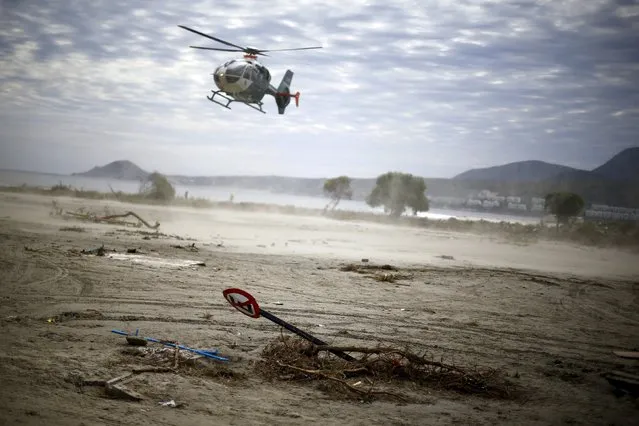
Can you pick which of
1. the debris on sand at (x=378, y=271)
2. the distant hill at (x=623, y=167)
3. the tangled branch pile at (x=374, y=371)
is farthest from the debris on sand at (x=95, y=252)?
A: the distant hill at (x=623, y=167)

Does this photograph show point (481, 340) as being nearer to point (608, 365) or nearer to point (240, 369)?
point (608, 365)

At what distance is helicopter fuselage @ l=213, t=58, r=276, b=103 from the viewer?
64.2ft

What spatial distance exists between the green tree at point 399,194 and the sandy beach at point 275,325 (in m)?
35.5

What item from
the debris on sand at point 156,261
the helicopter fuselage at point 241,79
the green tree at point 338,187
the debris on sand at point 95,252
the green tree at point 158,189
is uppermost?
the helicopter fuselage at point 241,79

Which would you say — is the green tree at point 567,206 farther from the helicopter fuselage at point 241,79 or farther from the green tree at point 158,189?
the green tree at point 158,189

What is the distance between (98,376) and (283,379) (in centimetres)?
256

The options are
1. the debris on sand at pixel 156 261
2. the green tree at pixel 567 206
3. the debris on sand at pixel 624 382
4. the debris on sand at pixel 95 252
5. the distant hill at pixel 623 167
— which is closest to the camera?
the debris on sand at pixel 624 382

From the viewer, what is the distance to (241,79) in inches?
771

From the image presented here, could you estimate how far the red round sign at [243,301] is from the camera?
22.8 feet

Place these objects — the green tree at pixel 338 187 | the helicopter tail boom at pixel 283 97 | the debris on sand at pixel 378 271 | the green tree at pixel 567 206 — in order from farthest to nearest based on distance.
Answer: the green tree at pixel 338 187 → the green tree at pixel 567 206 → the helicopter tail boom at pixel 283 97 → the debris on sand at pixel 378 271

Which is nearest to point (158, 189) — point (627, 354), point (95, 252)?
point (95, 252)

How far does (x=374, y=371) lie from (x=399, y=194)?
173 feet

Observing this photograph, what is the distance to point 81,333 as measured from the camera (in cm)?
807

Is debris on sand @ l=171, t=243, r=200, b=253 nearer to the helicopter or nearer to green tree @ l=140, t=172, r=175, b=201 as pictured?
the helicopter
